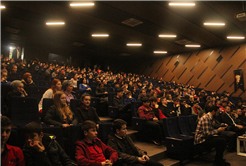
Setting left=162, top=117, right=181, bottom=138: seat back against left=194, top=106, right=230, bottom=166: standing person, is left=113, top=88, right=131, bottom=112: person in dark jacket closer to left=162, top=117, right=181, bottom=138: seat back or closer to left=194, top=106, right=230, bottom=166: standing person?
left=162, top=117, right=181, bottom=138: seat back

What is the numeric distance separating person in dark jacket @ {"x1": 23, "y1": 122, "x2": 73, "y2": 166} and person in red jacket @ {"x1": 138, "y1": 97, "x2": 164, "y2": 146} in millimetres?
1494

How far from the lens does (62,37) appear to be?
7.02 meters

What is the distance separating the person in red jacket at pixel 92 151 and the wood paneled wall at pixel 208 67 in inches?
273

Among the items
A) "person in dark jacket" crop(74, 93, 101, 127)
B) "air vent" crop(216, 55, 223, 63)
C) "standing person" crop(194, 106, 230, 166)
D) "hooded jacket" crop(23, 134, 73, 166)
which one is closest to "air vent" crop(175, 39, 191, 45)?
"air vent" crop(216, 55, 223, 63)

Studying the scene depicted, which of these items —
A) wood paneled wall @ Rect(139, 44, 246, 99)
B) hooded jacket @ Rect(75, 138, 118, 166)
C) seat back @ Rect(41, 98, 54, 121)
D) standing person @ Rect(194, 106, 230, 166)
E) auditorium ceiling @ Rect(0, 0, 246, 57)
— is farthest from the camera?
wood paneled wall @ Rect(139, 44, 246, 99)

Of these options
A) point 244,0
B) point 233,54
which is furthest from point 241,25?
point 233,54

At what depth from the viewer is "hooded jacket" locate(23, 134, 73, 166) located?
101 centimetres

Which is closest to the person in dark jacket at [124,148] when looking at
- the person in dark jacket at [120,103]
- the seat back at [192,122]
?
the person in dark jacket at [120,103]

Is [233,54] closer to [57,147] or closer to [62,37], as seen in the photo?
[62,37]

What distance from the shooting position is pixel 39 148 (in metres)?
1.03

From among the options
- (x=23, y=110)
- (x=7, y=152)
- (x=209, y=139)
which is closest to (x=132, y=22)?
(x=209, y=139)

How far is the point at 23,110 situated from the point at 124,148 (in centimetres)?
95

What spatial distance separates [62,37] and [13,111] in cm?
597

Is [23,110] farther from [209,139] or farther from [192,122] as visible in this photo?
[192,122]
